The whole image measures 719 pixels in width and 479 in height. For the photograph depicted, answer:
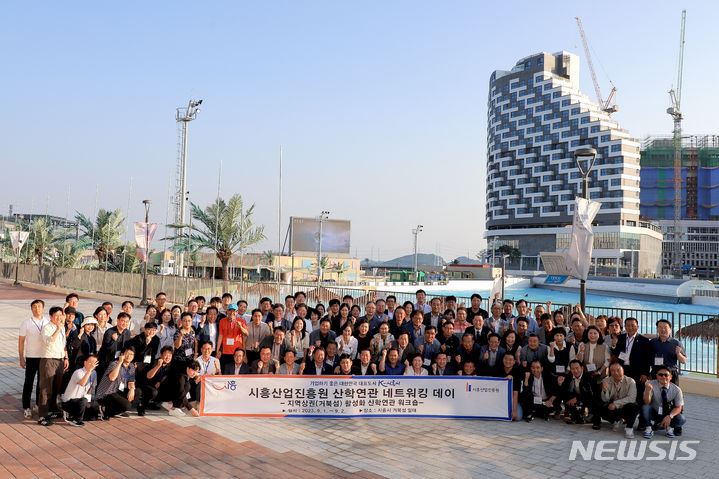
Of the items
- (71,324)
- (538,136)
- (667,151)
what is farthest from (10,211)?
(667,151)

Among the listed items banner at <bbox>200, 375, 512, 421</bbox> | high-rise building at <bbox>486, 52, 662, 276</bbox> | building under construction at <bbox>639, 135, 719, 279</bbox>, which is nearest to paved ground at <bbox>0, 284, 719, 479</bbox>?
banner at <bbox>200, 375, 512, 421</bbox>

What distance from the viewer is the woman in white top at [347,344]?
8.84 m

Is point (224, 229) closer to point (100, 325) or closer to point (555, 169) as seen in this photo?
point (100, 325)

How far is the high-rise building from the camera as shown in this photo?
104312 millimetres

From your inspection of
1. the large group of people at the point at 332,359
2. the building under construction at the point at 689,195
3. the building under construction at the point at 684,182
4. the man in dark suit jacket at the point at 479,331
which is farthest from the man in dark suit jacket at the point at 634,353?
the building under construction at the point at 684,182

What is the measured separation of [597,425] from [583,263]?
13.2 ft

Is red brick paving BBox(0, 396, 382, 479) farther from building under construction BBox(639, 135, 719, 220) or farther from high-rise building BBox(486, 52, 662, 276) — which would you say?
building under construction BBox(639, 135, 719, 220)

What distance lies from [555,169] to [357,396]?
121 meters

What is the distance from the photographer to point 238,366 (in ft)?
27.9

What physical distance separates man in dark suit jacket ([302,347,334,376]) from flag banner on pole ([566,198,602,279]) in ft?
19.3

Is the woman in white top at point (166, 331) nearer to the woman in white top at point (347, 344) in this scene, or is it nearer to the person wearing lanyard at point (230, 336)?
the person wearing lanyard at point (230, 336)
